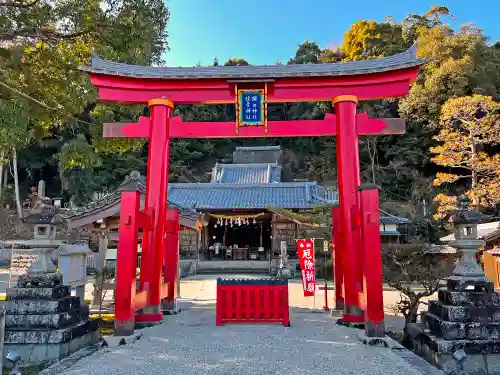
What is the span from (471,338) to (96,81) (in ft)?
23.5

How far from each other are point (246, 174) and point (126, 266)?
25.4 meters

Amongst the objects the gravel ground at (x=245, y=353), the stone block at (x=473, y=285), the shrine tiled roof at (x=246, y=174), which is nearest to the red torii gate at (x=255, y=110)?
the gravel ground at (x=245, y=353)

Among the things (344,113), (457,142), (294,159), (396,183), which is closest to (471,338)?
(344,113)

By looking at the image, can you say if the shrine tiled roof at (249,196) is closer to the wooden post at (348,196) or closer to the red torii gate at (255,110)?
the red torii gate at (255,110)

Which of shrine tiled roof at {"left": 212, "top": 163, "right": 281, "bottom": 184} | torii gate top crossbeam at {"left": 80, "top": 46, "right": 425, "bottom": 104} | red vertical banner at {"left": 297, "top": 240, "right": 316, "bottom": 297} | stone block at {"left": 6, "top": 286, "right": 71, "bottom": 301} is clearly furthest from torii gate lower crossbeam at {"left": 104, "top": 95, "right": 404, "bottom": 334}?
shrine tiled roof at {"left": 212, "top": 163, "right": 281, "bottom": 184}

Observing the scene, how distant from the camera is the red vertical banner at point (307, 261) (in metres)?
11.0

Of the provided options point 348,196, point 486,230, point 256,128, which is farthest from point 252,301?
point 486,230

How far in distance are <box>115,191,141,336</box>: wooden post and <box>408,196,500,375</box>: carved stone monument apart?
4.25 metres

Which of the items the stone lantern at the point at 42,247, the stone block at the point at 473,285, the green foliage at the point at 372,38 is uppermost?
the green foliage at the point at 372,38

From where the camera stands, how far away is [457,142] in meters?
16.4

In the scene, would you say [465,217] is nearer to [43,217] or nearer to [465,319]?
[465,319]

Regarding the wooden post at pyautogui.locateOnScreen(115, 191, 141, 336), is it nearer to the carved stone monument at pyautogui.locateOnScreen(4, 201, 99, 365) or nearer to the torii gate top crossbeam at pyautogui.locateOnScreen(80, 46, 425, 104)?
the carved stone monument at pyautogui.locateOnScreen(4, 201, 99, 365)

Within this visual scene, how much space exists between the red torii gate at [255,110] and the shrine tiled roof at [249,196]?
50.2 feet

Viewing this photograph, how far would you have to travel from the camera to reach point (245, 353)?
4.85 meters
